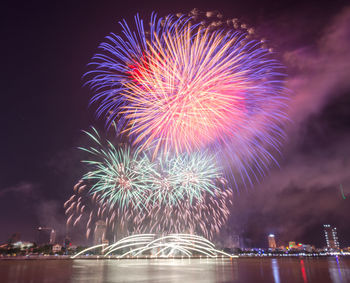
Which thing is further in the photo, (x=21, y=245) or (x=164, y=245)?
(x=21, y=245)

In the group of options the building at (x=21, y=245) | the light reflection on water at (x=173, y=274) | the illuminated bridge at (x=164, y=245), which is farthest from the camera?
the building at (x=21, y=245)

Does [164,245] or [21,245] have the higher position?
[164,245]

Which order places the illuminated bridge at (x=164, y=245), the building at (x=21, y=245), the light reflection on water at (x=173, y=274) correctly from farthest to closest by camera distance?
the building at (x=21, y=245)
the illuminated bridge at (x=164, y=245)
the light reflection on water at (x=173, y=274)

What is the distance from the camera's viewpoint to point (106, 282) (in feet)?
52.2

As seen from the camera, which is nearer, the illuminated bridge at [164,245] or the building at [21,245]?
the illuminated bridge at [164,245]

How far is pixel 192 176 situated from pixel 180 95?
13687 mm

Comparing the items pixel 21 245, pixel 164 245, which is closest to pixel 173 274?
pixel 164 245

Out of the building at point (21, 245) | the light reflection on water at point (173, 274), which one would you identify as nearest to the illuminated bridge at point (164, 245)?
the light reflection on water at point (173, 274)

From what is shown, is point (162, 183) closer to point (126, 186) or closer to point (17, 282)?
point (126, 186)

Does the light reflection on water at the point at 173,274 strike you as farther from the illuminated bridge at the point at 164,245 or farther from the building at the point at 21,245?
the building at the point at 21,245

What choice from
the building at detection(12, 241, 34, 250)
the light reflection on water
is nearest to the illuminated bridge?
the light reflection on water

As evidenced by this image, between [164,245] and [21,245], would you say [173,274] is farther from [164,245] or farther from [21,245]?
[21,245]

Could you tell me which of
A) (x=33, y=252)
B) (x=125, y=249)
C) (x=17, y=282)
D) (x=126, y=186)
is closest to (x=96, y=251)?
(x=125, y=249)

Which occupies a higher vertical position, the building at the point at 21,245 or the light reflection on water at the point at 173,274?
the light reflection on water at the point at 173,274
